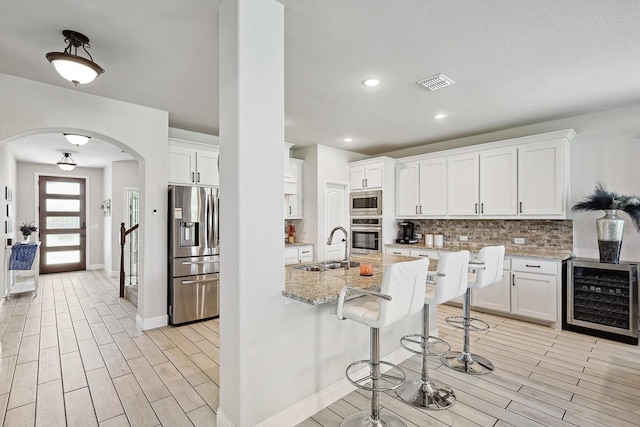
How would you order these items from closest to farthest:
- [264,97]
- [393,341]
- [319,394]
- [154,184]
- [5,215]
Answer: [264,97] < [319,394] < [393,341] < [154,184] < [5,215]

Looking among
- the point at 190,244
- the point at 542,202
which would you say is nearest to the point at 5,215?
the point at 190,244

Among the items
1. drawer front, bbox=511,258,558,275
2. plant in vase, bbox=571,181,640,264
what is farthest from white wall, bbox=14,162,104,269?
plant in vase, bbox=571,181,640,264

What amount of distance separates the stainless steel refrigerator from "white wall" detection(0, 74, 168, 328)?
0.16 metres

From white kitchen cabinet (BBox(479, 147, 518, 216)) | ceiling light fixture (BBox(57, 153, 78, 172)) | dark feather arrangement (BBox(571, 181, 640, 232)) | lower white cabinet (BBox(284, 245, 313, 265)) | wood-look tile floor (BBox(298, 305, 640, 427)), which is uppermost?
ceiling light fixture (BBox(57, 153, 78, 172))

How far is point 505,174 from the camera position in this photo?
14.6ft

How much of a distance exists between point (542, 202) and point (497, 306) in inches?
59.6

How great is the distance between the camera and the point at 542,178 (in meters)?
4.13

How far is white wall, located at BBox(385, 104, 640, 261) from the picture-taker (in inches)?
149

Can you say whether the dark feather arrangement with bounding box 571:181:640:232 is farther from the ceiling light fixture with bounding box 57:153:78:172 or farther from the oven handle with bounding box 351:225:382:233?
the ceiling light fixture with bounding box 57:153:78:172

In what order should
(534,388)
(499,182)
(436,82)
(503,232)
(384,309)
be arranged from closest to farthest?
(384,309) < (534,388) < (436,82) < (499,182) < (503,232)

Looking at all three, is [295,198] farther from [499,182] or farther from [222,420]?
[222,420]

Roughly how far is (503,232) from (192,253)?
4.51 m

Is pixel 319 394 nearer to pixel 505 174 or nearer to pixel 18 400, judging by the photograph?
pixel 18 400

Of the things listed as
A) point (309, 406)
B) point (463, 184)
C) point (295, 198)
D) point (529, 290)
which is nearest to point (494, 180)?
point (463, 184)
